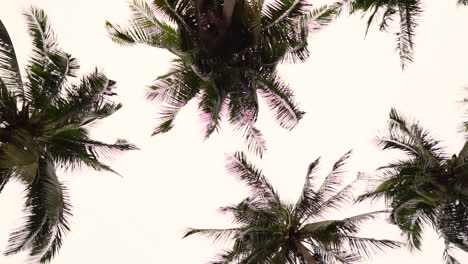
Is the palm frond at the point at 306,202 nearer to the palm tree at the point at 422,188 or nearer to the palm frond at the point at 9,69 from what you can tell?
the palm tree at the point at 422,188

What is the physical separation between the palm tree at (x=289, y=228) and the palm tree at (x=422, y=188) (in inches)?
41.5

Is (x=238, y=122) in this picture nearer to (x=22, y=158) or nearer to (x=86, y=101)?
(x=86, y=101)

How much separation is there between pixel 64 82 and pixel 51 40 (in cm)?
140

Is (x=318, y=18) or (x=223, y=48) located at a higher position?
(x=318, y=18)

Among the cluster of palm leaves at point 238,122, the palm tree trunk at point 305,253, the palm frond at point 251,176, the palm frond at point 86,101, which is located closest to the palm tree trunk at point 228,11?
the cluster of palm leaves at point 238,122

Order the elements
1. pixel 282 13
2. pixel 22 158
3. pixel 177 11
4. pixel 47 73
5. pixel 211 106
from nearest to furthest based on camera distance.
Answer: pixel 22 158, pixel 47 73, pixel 177 11, pixel 282 13, pixel 211 106

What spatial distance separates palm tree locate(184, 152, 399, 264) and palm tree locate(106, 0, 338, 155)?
2.28 meters

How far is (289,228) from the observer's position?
15.8 metres

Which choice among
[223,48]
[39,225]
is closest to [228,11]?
[223,48]

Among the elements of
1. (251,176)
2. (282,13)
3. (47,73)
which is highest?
(282,13)

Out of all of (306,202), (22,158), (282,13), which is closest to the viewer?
(22,158)

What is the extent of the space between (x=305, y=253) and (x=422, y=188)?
3.79 metres

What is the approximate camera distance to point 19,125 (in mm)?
12648

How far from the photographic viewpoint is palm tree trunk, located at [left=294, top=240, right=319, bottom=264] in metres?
14.5
